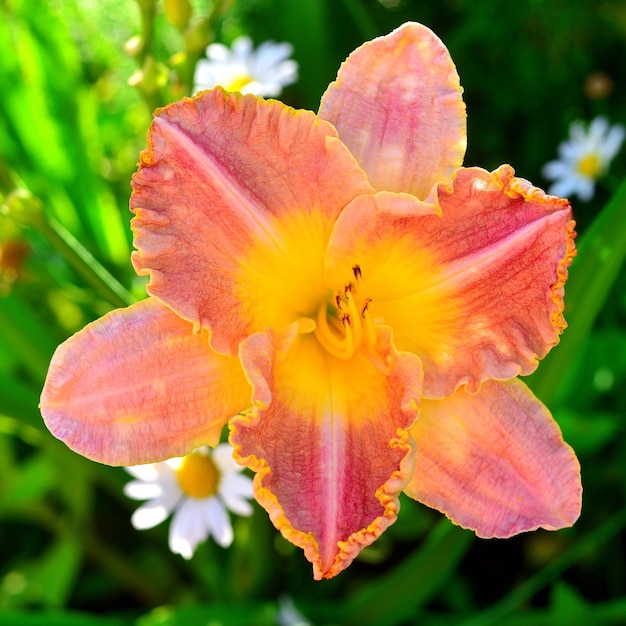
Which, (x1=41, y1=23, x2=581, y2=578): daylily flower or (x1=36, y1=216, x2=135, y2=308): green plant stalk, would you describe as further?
(x1=36, y1=216, x2=135, y2=308): green plant stalk

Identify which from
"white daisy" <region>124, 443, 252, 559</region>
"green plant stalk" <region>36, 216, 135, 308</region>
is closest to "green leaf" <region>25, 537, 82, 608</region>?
"white daisy" <region>124, 443, 252, 559</region>

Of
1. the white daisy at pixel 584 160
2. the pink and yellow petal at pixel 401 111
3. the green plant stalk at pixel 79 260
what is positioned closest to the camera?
the pink and yellow petal at pixel 401 111

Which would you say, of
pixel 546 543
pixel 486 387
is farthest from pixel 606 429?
pixel 486 387

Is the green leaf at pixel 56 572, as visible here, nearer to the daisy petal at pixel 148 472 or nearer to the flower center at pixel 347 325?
the daisy petal at pixel 148 472

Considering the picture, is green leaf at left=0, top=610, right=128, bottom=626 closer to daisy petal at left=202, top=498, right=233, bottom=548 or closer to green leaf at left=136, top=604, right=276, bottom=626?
green leaf at left=136, top=604, right=276, bottom=626

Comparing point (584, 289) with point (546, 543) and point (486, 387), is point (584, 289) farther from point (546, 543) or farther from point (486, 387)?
point (546, 543)

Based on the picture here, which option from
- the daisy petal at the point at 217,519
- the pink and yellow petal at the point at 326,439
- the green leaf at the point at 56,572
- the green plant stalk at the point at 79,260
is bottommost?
the green leaf at the point at 56,572

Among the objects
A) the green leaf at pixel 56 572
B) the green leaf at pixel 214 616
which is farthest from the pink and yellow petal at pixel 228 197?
the green leaf at pixel 56 572
